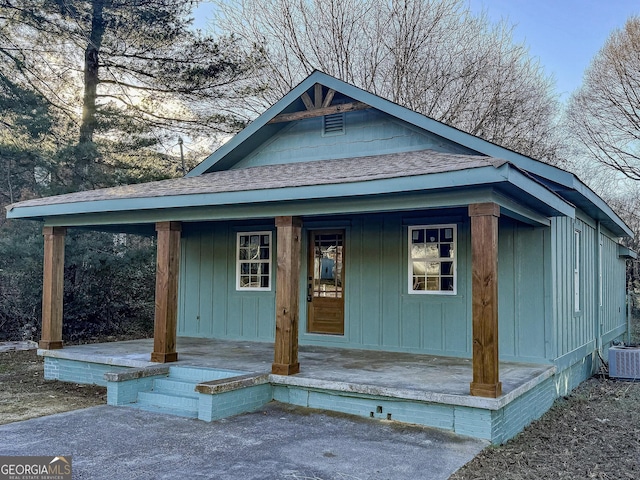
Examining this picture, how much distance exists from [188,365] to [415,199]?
3.63m

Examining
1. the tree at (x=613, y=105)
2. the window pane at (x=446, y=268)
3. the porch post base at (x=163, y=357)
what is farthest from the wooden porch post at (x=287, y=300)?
the tree at (x=613, y=105)

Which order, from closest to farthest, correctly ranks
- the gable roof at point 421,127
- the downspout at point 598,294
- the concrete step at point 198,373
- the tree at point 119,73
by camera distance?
the concrete step at point 198,373
the gable roof at point 421,127
the downspout at point 598,294
the tree at point 119,73

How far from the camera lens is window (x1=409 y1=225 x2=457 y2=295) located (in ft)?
26.7

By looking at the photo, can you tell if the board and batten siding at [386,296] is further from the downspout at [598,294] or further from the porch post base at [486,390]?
the downspout at [598,294]

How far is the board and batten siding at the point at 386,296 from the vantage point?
24.6 ft

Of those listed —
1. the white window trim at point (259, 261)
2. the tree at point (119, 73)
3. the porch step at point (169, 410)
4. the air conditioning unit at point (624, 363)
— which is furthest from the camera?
the tree at point (119, 73)

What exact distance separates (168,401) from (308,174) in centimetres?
328


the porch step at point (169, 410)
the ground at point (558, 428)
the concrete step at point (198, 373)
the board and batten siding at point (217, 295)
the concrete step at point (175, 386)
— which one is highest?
the board and batten siding at point (217, 295)

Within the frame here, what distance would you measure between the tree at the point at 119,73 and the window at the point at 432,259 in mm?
8125

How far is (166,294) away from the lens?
7.48 m

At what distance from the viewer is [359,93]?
27.9 ft

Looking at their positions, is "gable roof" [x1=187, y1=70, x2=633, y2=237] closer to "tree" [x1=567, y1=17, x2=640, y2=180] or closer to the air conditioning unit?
the air conditioning unit

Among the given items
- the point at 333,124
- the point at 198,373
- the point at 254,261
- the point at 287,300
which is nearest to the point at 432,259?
the point at 287,300

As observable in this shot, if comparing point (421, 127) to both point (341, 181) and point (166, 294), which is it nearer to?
point (341, 181)
